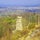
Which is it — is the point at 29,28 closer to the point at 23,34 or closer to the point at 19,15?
the point at 23,34

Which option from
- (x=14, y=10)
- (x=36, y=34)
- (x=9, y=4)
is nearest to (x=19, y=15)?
(x=14, y=10)

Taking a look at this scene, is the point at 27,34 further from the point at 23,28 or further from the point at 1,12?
the point at 1,12

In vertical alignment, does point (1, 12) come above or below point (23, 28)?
above

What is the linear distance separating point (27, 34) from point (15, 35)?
0.47 ft

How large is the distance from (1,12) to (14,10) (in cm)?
17

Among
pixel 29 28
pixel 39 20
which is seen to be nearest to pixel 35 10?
pixel 39 20

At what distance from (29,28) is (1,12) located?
40 centimetres

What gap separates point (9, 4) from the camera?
129 cm

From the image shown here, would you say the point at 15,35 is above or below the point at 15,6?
below

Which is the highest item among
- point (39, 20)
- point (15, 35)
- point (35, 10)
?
point (35, 10)

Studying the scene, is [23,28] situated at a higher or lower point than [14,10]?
lower

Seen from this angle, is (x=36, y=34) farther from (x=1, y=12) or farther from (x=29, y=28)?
(x=1, y=12)

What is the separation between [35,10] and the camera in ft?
4.13

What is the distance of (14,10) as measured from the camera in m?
1.28
